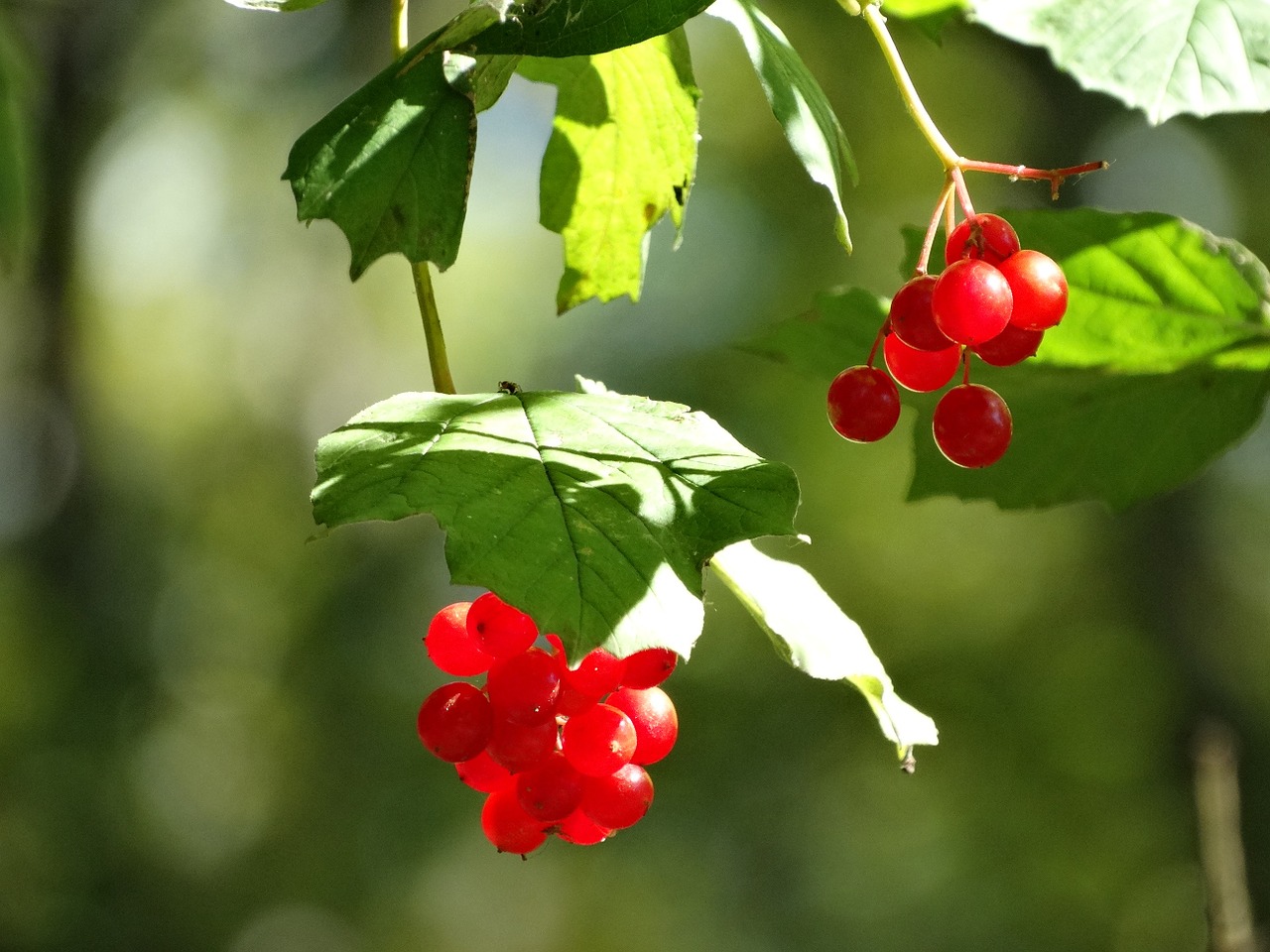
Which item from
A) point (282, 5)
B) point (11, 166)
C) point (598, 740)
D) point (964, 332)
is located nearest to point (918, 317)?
point (964, 332)

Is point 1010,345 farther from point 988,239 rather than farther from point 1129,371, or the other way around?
point 1129,371

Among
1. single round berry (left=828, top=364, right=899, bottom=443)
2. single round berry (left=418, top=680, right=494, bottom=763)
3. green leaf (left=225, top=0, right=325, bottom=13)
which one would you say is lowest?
single round berry (left=418, top=680, right=494, bottom=763)

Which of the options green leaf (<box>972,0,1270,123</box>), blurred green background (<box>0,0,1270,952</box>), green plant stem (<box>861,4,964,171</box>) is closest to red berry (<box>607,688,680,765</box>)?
green plant stem (<box>861,4,964,171</box>)

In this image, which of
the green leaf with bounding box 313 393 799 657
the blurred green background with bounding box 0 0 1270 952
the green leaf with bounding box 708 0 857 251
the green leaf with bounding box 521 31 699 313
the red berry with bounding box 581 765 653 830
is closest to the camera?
the green leaf with bounding box 313 393 799 657

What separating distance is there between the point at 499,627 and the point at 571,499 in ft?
0.48

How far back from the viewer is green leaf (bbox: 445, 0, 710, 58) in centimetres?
68

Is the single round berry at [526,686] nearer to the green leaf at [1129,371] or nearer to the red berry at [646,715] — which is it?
the red berry at [646,715]

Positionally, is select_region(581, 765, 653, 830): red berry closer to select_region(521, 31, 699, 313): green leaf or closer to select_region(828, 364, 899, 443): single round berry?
select_region(828, 364, 899, 443): single round berry

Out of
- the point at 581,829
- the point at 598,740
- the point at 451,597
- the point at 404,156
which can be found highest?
the point at 404,156

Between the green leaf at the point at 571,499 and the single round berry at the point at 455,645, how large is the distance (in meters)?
0.17

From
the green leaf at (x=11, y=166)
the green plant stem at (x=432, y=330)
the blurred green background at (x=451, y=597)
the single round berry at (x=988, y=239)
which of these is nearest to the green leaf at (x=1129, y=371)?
the single round berry at (x=988, y=239)

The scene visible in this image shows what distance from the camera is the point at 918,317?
33.8 inches

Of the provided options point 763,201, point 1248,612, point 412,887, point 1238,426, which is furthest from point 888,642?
point 1238,426

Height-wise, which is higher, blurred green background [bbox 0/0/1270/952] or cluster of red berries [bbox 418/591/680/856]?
cluster of red berries [bbox 418/591/680/856]
